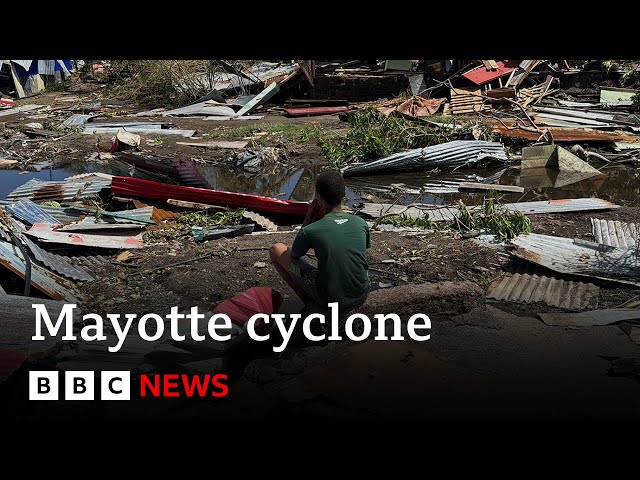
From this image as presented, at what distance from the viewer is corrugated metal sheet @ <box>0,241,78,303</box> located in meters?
6.47

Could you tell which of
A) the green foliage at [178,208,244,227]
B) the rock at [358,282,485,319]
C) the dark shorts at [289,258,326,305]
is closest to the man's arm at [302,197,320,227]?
the dark shorts at [289,258,326,305]

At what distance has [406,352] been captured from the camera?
5.03 m

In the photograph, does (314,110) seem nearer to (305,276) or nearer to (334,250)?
(305,276)

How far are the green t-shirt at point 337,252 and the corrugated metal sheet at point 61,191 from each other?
19.4 feet

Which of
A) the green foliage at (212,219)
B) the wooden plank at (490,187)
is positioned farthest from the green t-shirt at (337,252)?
the wooden plank at (490,187)

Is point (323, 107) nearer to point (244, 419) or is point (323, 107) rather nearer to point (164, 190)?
point (164, 190)

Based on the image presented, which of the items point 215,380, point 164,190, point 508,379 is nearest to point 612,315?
point 508,379

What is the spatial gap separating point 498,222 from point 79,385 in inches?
222

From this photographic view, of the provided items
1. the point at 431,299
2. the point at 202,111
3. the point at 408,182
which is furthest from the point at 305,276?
the point at 202,111

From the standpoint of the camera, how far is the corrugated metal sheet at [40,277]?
6469 mm

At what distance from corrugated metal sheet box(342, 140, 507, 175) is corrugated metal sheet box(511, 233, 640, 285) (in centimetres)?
537

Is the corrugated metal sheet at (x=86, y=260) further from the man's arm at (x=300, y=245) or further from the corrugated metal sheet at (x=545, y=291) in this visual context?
the corrugated metal sheet at (x=545, y=291)

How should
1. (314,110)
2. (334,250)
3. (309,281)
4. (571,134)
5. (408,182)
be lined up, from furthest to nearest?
(314,110), (571,134), (408,182), (309,281), (334,250)
